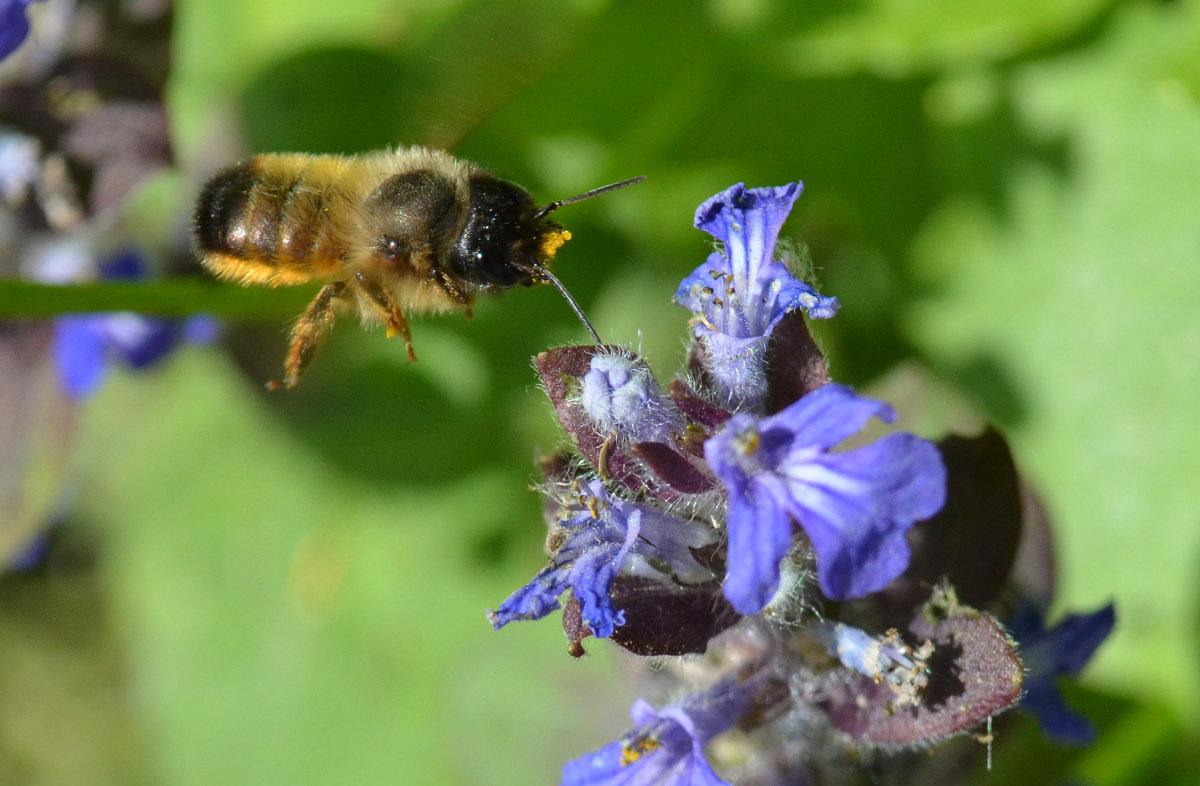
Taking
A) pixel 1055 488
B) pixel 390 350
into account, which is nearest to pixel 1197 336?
pixel 1055 488

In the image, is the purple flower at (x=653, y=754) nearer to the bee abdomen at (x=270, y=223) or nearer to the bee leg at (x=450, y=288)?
the bee leg at (x=450, y=288)

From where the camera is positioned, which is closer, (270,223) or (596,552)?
(596,552)

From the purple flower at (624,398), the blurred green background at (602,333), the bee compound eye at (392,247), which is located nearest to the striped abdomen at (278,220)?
the bee compound eye at (392,247)

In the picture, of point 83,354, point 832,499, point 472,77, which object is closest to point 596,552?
point 832,499

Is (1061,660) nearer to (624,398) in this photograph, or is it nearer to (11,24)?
(624,398)

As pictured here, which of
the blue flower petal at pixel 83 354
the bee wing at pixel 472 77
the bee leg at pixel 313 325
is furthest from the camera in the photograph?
the blue flower petal at pixel 83 354

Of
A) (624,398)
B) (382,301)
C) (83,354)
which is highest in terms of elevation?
(624,398)

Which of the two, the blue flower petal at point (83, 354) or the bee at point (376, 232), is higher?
the bee at point (376, 232)

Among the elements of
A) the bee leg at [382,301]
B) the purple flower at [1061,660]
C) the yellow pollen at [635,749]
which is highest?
the bee leg at [382,301]
